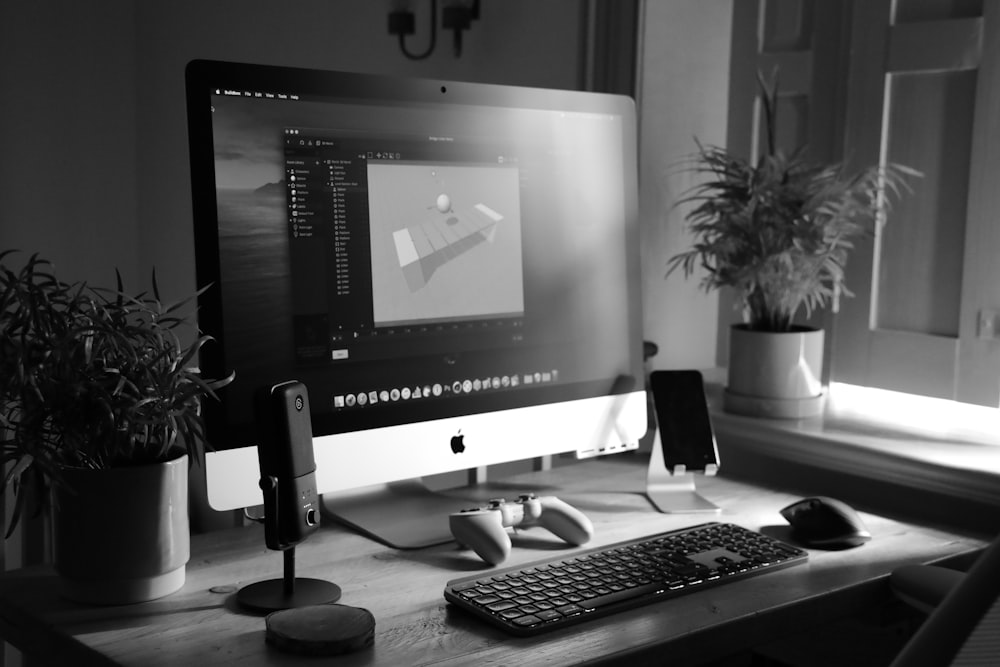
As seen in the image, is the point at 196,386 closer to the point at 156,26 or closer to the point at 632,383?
the point at 632,383

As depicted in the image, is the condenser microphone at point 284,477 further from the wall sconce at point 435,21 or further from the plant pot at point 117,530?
the wall sconce at point 435,21

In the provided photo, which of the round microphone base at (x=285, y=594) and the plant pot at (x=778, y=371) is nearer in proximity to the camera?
the round microphone base at (x=285, y=594)

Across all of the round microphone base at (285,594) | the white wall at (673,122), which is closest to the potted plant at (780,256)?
the white wall at (673,122)

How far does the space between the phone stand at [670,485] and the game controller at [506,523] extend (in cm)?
18

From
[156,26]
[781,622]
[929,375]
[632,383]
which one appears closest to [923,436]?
[929,375]

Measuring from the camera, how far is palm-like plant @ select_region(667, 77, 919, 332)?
5.74 ft

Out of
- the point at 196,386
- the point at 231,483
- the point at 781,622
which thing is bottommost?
the point at 781,622

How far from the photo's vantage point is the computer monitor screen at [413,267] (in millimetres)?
1197

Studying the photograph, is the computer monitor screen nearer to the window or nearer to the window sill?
the window sill

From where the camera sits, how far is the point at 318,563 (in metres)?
1.26

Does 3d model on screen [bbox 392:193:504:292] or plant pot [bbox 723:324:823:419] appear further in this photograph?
plant pot [bbox 723:324:823:419]

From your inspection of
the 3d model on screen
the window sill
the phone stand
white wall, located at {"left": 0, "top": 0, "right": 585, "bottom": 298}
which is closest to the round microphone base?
the 3d model on screen

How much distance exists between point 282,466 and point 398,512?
14.5 inches

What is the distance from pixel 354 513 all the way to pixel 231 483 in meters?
0.27
